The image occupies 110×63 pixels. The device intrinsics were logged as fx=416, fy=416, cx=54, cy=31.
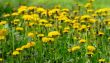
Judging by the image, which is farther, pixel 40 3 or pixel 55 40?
pixel 40 3

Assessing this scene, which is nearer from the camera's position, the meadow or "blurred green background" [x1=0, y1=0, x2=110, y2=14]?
the meadow

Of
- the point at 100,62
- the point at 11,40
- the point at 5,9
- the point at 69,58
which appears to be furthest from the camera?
the point at 5,9

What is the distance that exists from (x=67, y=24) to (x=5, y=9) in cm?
323

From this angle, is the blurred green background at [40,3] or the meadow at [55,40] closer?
the meadow at [55,40]

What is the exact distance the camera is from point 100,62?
6238 millimetres

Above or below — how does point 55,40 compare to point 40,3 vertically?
above

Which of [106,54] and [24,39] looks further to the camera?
[24,39]

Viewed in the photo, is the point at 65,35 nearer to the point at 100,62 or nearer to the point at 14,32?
the point at 14,32

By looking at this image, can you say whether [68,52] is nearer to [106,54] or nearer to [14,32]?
[106,54]

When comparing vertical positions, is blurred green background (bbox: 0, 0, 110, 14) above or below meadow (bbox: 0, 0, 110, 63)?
below

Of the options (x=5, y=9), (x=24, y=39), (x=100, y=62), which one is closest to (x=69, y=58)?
(x=100, y=62)

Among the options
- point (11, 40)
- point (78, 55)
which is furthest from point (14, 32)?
point (78, 55)

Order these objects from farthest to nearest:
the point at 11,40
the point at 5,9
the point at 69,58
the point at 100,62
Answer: the point at 5,9 < the point at 11,40 < the point at 69,58 < the point at 100,62

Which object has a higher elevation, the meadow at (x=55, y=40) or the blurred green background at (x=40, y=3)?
the meadow at (x=55, y=40)
